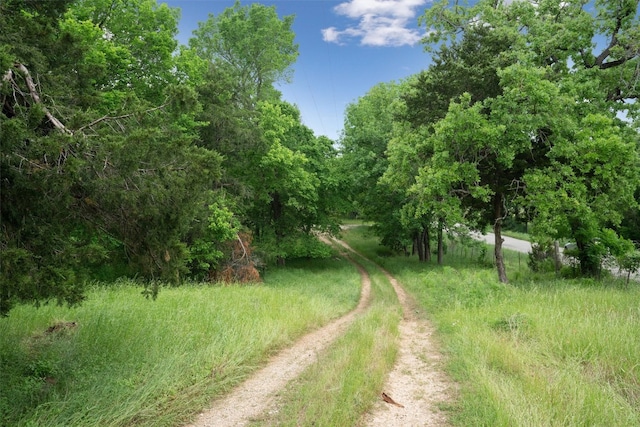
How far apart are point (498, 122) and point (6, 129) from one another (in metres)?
12.9

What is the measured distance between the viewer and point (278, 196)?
2414cm

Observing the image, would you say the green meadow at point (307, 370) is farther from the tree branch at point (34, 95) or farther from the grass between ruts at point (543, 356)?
the tree branch at point (34, 95)

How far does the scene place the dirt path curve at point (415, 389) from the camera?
4.75m

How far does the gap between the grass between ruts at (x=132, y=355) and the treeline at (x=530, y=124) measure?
790cm

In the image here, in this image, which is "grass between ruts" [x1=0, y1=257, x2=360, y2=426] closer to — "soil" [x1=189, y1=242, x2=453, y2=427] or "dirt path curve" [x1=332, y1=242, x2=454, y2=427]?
"soil" [x1=189, y1=242, x2=453, y2=427]

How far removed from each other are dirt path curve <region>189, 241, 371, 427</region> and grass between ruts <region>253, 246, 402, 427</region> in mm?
234

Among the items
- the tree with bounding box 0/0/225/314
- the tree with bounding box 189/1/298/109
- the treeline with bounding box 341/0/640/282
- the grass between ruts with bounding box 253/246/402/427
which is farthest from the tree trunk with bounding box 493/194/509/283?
the tree with bounding box 189/1/298/109

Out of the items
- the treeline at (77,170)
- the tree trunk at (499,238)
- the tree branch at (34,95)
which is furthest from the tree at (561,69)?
the tree branch at (34,95)

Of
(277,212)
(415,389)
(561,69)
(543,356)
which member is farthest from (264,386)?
(277,212)

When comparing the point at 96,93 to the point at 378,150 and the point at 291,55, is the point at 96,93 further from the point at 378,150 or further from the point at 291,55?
the point at 291,55

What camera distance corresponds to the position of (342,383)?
5.39 meters

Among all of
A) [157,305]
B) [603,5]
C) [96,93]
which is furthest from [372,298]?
[603,5]

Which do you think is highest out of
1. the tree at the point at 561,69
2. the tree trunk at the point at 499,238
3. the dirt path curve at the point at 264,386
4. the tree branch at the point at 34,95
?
the tree at the point at 561,69

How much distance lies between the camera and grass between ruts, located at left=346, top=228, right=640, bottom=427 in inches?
175
